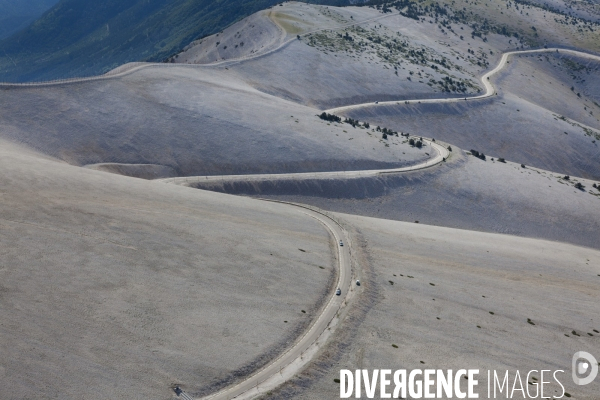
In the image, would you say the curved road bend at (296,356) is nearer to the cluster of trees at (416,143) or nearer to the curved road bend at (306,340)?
the curved road bend at (306,340)


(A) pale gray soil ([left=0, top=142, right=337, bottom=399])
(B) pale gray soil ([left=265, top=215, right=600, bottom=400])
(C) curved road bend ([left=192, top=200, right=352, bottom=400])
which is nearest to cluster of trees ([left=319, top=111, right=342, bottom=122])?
(B) pale gray soil ([left=265, top=215, right=600, bottom=400])

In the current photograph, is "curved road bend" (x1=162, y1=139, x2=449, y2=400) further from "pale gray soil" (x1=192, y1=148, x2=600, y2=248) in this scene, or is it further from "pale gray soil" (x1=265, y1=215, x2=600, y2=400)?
"pale gray soil" (x1=192, y1=148, x2=600, y2=248)

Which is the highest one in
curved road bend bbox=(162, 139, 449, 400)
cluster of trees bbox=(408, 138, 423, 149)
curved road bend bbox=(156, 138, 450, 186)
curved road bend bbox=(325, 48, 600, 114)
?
curved road bend bbox=(325, 48, 600, 114)

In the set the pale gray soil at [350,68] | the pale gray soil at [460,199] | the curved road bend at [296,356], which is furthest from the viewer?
the pale gray soil at [350,68]

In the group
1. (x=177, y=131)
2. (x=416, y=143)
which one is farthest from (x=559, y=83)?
(x=177, y=131)

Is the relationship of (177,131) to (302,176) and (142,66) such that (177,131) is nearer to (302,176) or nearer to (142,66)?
(302,176)

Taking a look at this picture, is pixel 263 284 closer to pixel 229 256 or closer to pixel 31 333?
pixel 229 256

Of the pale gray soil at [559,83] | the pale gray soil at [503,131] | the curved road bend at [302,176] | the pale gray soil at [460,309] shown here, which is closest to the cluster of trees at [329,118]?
the pale gray soil at [503,131]
